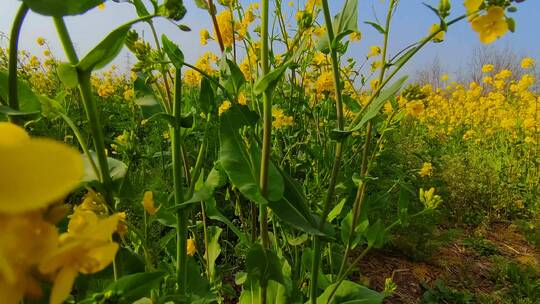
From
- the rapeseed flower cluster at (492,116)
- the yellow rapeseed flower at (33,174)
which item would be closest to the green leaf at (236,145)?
the yellow rapeseed flower at (33,174)

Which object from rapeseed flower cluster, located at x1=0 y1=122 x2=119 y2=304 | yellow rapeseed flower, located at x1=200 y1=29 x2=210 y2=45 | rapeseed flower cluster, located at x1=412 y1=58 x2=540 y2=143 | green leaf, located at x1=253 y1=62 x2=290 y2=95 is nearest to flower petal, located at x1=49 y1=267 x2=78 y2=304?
rapeseed flower cluster, located at x1=0 y1=122 x2=119 y2=304

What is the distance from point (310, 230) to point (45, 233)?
742 millimetres

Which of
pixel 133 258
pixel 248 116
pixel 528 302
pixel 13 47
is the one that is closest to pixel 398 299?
pixel 528 302

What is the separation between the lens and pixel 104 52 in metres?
0.59

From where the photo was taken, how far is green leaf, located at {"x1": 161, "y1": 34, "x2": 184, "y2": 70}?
0.83 metres

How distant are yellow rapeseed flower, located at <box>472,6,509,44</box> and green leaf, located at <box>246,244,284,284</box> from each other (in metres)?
0.63

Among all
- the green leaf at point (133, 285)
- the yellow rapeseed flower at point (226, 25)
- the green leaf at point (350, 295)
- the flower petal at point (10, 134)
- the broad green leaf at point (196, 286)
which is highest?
the yellow rapeseed flower at point (226, 25)

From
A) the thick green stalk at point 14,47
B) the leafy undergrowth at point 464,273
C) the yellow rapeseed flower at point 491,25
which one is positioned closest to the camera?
the thick green stalk at point 14,47

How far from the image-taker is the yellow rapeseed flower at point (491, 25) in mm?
770

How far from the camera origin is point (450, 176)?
3.30m

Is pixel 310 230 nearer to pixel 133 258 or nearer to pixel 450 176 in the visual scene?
pixel 133 258

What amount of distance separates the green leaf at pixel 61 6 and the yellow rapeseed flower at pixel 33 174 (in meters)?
0.29

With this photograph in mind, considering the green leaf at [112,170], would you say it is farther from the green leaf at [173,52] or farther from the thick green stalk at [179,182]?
the green leaf at [173,52]

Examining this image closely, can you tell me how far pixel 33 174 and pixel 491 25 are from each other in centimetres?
85
